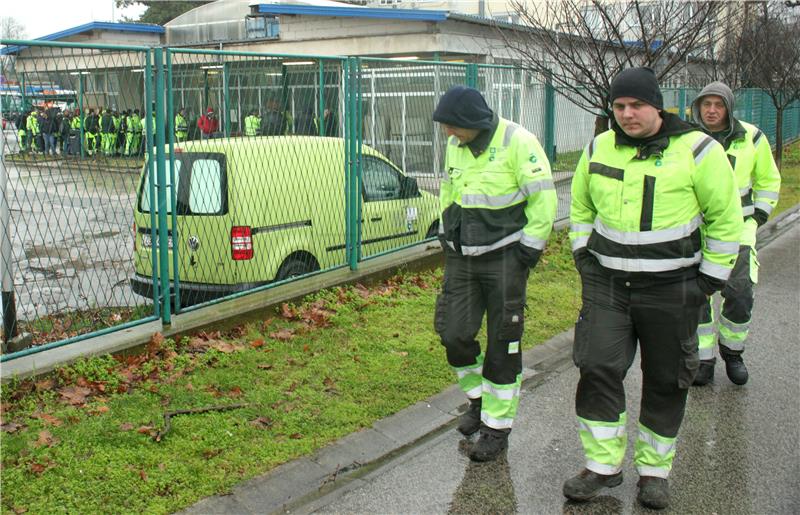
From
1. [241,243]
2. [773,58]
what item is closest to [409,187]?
[241,243]

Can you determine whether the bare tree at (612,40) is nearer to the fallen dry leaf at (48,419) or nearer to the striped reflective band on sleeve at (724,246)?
the striped reflective band on sleeve at (724,246)

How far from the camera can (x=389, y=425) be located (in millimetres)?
5070

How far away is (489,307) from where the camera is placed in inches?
181

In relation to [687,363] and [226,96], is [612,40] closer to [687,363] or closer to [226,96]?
[226,96]

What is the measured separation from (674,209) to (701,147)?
316 millimetres

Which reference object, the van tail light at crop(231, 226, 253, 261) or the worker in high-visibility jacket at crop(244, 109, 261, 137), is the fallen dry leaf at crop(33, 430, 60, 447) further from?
the worker in high-visibility jacket at crop(244, 109, 261, 137)

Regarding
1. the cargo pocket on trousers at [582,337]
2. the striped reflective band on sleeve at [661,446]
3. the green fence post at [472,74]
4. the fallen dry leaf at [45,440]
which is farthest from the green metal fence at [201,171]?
the striped reflective band on sleeve at [661,446]

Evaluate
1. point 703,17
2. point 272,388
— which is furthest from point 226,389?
point 703,17

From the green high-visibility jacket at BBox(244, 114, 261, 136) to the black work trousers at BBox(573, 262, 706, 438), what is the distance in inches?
142

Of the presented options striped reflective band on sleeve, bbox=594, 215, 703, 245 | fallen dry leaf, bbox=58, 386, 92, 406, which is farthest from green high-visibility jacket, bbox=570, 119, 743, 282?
fallen dry leaf, bbox=58, 386, 92, 406

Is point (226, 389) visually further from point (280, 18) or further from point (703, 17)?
point (280, 18)

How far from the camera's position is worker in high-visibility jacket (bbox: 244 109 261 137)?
682cm

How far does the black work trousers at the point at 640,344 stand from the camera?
12.8 ft

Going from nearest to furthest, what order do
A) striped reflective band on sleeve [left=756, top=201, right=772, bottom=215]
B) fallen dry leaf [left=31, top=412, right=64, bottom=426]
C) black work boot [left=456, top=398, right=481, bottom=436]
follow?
1. fallen dry leaf [left=31, top=412, right=64, bottom=426]
2. black work boot [left=456, top=398, right=481, bottom=436]
3. striped reflective band on sleeve [left=756, top=201, right=772, bottom=215]
